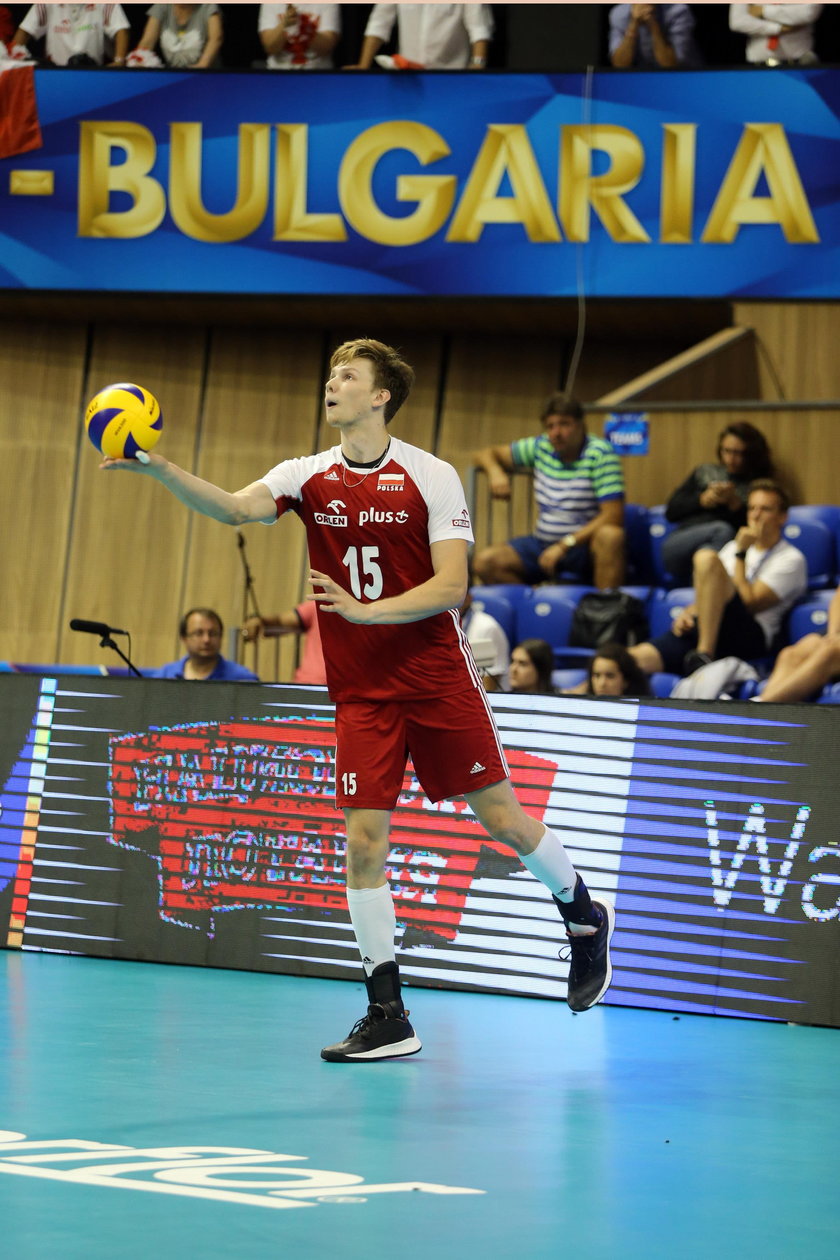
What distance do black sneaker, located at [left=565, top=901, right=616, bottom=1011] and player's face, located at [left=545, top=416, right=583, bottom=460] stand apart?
20.1 feet

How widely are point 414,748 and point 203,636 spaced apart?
4.89 metres

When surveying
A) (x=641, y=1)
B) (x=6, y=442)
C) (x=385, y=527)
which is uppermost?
(x=641, y=1)

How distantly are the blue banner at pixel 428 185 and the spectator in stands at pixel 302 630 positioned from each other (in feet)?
13.6

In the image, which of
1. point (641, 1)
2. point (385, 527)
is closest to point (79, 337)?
point (641, 1)

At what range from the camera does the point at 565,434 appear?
463 inches

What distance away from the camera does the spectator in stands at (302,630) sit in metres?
11.0

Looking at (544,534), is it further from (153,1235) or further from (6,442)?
(153,1235)

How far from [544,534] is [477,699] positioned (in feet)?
21.8

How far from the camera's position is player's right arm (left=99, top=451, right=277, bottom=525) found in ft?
16.6

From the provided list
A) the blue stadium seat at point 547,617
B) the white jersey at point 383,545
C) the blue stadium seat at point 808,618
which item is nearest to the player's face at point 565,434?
the blue stadium seat at point 547,617

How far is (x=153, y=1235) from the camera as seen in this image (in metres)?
3.18

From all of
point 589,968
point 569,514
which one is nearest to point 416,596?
point 589,968

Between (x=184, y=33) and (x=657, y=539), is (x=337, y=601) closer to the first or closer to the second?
(x=657, y=539)

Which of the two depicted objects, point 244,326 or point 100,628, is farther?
point 244,326
